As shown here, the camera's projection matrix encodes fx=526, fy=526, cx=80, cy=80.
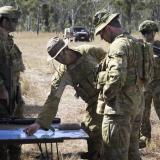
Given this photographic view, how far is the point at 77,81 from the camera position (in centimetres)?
571

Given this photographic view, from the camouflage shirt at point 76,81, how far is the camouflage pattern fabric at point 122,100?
2.18 feet

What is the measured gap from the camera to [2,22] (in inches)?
247

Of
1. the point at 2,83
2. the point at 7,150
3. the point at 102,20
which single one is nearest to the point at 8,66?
the point at 2,83

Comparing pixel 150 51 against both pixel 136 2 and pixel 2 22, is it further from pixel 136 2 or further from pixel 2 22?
pixel 136 2

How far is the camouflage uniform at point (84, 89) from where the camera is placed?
18.0ft

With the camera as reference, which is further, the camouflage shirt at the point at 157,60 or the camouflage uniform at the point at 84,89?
the camouflage shirt at the point at 157,60

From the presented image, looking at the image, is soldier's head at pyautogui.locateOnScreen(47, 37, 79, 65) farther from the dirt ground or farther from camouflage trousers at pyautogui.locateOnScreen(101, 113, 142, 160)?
camouflage trousers at pyautogui.locateOnScreen(101, 113, 142, 160)

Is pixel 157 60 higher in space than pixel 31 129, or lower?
higher

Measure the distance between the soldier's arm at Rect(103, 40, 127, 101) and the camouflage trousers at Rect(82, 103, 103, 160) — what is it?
3.23 ft

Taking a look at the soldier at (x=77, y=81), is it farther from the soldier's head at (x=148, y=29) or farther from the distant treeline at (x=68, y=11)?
the distant treeline at (x=68, y=11)

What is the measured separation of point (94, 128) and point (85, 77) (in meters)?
0.58

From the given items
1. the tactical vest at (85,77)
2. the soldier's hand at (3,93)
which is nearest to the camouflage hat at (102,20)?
the tactical vest at (85,77)

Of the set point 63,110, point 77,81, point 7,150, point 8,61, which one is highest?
point 8,61

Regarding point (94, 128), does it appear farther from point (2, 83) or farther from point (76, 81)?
point (2, 83)
